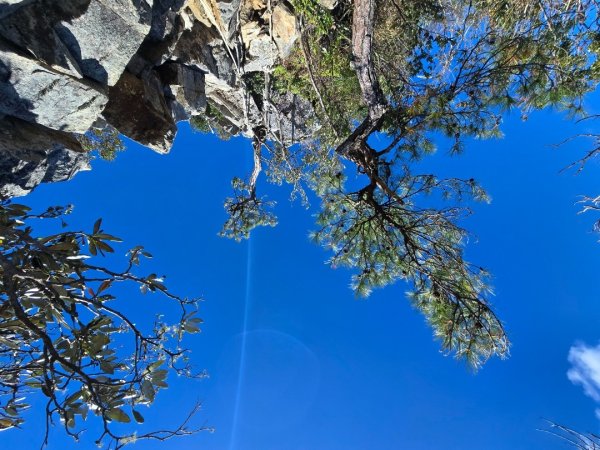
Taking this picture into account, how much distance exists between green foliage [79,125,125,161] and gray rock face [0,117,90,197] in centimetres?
464

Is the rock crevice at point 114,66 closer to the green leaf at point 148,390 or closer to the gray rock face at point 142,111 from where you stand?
the gray rock face at point 142,111

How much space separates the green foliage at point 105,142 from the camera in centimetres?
834

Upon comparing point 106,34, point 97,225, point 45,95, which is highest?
point 106,34

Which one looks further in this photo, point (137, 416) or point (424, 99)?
point (424, 99)

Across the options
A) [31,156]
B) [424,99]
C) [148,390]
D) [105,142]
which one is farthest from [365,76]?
[105,142]

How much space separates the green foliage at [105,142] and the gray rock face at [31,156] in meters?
4.64

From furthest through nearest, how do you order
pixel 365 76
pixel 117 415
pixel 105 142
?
1. pixel 105 142
2. pixel 365 76
3. pixel 117 415

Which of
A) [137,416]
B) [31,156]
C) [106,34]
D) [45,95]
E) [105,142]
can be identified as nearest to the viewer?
[137,416]

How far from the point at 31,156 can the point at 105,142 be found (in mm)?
5359

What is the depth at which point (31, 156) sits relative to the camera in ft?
11.7

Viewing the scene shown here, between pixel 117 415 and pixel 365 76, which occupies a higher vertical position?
pixel 365 76

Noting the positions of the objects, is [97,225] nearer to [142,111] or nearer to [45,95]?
[45,95]

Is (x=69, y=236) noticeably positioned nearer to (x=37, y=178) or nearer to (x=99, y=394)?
(x=37, y=178)

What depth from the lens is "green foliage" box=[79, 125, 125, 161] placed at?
27.4 ft
